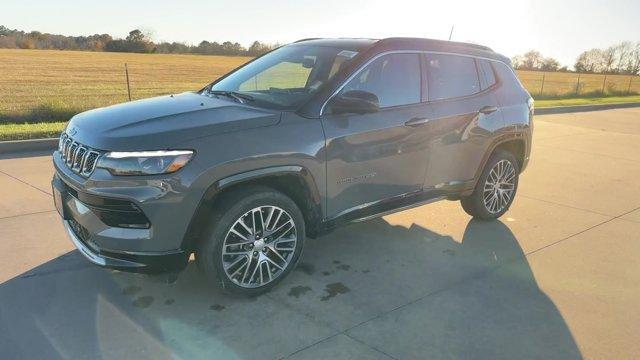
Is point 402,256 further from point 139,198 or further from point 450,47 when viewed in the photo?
point 139,198

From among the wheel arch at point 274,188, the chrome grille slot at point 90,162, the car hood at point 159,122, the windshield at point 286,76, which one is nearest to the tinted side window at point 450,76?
the windshield at point 286,76

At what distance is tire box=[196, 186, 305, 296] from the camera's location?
3.44 meters

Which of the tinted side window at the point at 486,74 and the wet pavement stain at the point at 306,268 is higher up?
the tinted side window at the point at 486,74

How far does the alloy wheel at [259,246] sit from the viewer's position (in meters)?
3.55

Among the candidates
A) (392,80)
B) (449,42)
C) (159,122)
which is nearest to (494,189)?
(449,42)

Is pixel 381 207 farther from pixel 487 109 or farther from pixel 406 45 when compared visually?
pixel 487 109

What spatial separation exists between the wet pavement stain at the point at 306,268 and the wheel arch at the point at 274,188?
357mm

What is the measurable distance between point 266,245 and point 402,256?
1.45 m

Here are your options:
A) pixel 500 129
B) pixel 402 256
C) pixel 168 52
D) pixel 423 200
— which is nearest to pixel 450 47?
pixel 500 129

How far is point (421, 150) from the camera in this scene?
443 centimetres

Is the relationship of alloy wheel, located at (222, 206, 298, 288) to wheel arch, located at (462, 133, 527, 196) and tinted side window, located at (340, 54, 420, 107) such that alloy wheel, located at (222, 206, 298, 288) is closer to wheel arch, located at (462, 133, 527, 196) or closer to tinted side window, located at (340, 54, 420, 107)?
tinted side window, located at (340, 54, 420, 107)

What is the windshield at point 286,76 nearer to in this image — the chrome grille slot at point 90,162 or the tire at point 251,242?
the tire at point 251,242

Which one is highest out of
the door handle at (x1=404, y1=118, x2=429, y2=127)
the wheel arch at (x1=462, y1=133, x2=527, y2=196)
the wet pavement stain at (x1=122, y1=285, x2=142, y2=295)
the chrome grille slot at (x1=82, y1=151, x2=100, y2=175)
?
the door handle at (x1=404, y1=118, x2=429, y2=127)

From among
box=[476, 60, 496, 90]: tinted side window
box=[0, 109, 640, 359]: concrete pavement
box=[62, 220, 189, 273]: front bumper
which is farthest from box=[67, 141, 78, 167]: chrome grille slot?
box=[476, 60, 496, 90]: tinted side window
